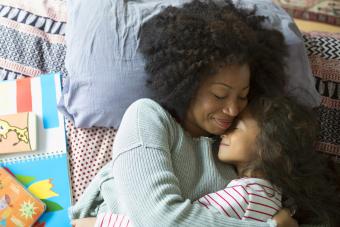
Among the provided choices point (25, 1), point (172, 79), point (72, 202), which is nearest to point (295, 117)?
point (172, 79)

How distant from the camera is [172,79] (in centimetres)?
105

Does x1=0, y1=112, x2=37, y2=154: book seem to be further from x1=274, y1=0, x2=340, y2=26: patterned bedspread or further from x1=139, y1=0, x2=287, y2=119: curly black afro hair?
x1=274, y1=0, x2=340, y2=26: patterned bedspread

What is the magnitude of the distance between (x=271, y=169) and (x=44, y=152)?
70 cm

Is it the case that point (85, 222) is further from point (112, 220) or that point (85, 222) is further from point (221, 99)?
point (221, 99)

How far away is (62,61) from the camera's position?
4.61 ft

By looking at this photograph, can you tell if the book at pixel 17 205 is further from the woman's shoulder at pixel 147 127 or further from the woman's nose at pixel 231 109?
the woman's nose at pixel 231 109

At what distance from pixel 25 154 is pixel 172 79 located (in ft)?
1.79

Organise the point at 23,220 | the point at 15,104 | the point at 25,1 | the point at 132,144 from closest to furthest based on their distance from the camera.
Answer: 1. the point at 132,144
2. the point at 23,220
3. the point at 15,104
4. the point at 25,1

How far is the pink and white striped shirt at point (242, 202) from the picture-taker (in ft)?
3.23

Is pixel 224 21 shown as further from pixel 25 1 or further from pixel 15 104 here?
pixel 25 1

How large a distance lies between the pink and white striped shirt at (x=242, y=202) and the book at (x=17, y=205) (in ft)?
0.77

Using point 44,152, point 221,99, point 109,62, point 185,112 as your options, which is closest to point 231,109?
point 221,99

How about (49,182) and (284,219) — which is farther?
(49,182)

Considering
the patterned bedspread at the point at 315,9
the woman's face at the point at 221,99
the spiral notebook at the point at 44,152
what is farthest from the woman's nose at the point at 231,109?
the patterned bedspread at the point at 315,9
